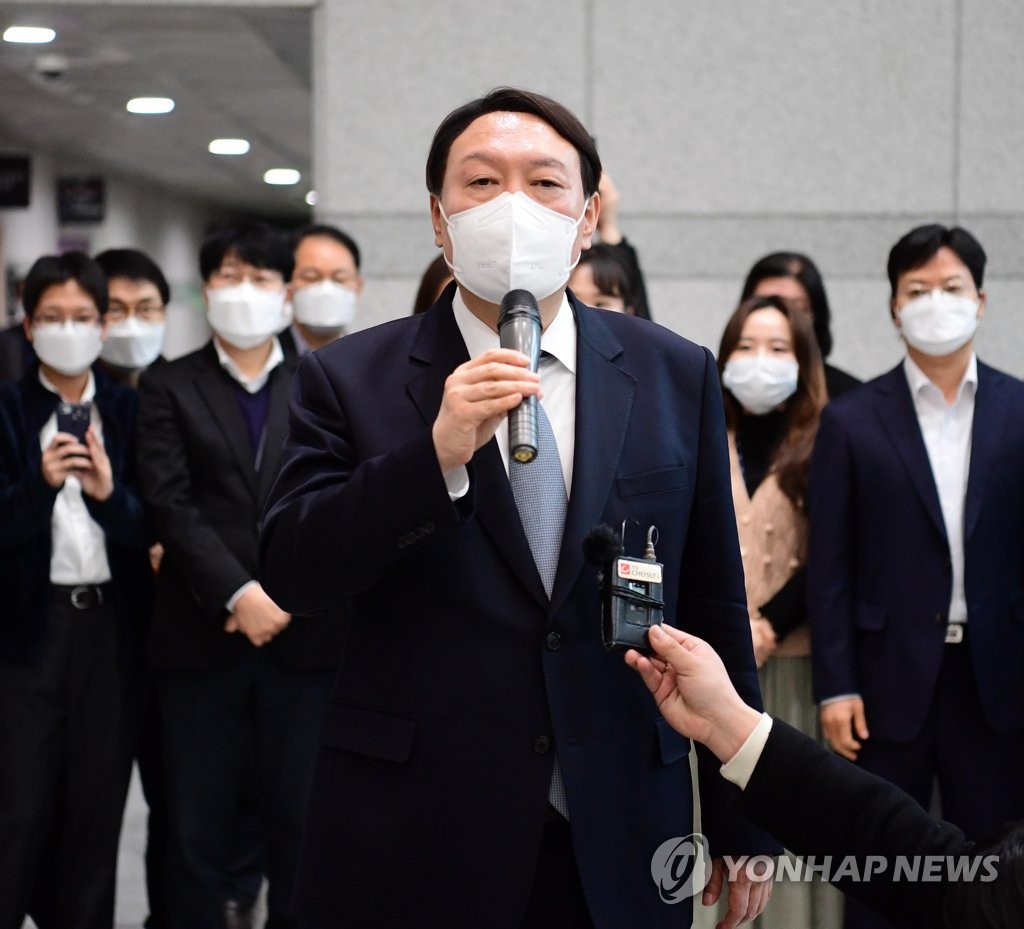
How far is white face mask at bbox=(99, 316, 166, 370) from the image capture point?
14.8ft

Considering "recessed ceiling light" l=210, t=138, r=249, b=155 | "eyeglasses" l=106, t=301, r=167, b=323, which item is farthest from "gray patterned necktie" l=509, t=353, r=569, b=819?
"recessed ceiling light" l=210, t=138, r=249, b=155

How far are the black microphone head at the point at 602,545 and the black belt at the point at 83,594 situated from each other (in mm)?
2258

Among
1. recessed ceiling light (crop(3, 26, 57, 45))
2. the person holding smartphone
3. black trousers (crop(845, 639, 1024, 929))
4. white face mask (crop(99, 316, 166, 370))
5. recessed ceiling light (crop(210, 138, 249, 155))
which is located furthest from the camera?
recessed ceiling light (crop(210, 138, 249, 155))

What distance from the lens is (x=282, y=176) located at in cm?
1227

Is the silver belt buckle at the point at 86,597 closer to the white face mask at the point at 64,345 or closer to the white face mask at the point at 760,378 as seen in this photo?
the white face mask at the point at 64,345

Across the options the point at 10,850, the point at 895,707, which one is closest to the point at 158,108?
the point at 10,850

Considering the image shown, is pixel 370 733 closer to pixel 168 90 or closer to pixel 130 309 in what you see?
pixel 130 309

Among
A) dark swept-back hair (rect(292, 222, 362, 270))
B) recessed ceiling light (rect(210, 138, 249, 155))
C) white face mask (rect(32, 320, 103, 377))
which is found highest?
recessed ceiling light (rect(210, 138, 249, 155))

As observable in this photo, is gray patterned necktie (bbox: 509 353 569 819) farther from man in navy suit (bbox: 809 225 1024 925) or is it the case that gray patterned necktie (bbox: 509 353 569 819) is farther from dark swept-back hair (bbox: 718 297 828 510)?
dark swept-back hair (bbox: 718 297 828 510)

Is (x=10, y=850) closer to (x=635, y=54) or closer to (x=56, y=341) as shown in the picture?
(x=56, y=341)

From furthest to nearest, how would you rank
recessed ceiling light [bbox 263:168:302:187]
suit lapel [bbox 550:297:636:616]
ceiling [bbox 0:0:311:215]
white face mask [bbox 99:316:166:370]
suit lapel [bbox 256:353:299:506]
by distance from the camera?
recessed ceiling light [bbox 263:168:302:187] < ceiling [bbox 0:0:311:215] < white face mask [bbox 99:316:166:370] < suit lapel [bbox 256:353:299:506] < suit lapel [bbox 550:297:636:616]

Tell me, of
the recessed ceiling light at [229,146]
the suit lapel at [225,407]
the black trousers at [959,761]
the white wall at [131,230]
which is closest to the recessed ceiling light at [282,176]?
the recessed ceiling light at [229,146]

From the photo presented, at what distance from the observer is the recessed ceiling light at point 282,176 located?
12.0 meters

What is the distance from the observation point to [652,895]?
1.95m
